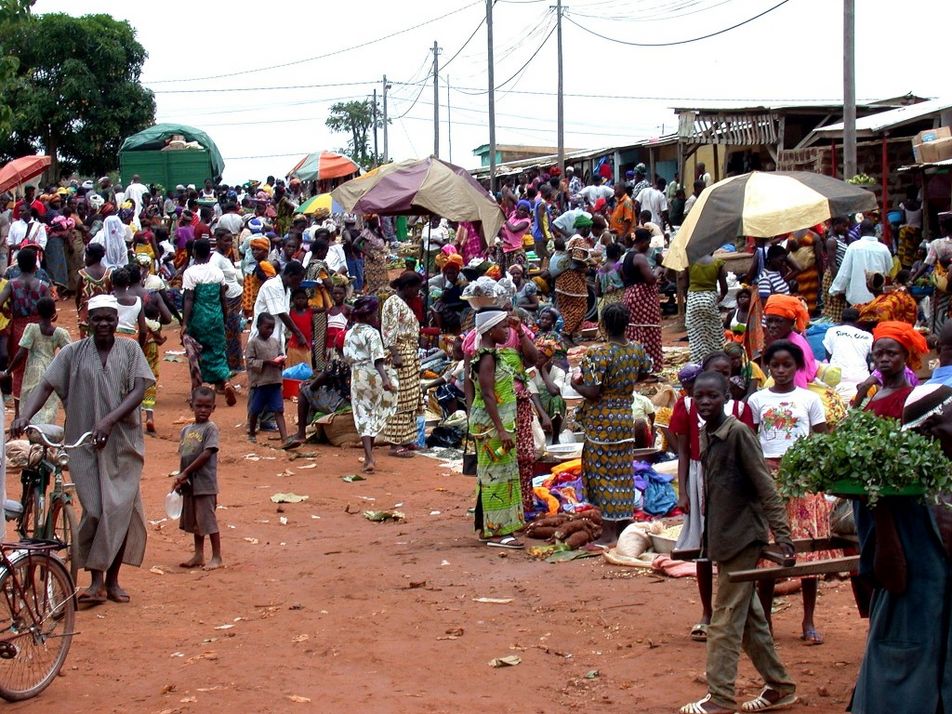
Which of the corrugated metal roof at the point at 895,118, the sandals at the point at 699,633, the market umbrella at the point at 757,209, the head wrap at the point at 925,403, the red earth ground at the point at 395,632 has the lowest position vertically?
the red earth ground at the point at 395,632

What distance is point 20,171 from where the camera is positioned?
1022 inches

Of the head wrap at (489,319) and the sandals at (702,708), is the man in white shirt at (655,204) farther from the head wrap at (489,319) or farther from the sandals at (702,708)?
the sandals at (702,708)

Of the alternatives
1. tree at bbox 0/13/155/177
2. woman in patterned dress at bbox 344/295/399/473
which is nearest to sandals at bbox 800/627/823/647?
woman in patterned dress at bbox 344/295/399/473

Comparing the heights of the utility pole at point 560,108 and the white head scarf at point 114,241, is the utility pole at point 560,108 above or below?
above

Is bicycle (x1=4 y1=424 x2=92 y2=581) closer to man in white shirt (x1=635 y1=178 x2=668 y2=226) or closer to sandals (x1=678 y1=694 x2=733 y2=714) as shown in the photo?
sandals (x1=678 y1=694 x2=733 y2=714)

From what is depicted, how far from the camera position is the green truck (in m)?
36.6

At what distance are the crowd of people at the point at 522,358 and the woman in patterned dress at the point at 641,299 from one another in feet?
0.09

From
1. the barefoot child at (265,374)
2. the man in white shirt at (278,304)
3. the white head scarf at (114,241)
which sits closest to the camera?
the barefoot child at (265,374)

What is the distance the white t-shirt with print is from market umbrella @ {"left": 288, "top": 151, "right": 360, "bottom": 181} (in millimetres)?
21925

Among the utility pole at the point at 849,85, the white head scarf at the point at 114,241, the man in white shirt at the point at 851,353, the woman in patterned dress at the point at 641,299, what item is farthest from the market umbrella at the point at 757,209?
the white head scarf at the point at 114,241

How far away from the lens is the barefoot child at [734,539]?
5758 millimetres

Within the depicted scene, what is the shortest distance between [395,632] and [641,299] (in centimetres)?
853

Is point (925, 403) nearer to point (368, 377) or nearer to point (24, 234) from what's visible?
point (368, 377)

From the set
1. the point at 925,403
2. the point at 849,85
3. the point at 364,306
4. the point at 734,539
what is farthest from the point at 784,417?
the point at 849,85
